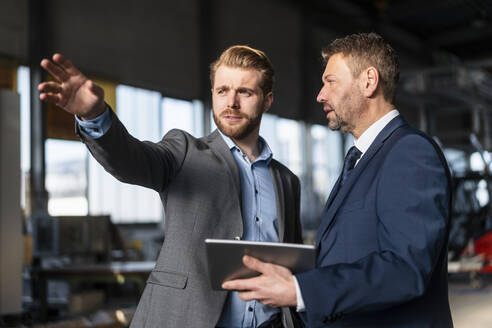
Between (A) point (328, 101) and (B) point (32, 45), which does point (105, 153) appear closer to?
(A) point (328, 101)

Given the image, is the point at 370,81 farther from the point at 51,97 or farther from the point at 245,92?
the point at 51,97

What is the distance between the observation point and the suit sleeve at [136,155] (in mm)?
1388

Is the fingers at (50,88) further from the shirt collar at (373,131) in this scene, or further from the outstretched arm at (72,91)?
the shirt collar at (373,131)

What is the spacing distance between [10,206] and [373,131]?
333 cm

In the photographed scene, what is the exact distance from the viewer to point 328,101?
1.56 m

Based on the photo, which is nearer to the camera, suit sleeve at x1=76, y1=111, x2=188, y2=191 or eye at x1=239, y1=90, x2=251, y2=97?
suit sleeve at x1=76, y1=111, x2=188, y2=191

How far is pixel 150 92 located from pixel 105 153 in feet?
27.7

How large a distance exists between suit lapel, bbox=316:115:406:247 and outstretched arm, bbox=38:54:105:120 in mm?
633

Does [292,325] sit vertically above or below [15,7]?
below

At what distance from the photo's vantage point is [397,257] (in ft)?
3.92

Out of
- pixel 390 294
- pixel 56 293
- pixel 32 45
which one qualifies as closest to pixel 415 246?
pixel 390 294

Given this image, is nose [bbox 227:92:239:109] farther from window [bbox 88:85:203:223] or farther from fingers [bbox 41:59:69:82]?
window [bbox 88:85:203:223]

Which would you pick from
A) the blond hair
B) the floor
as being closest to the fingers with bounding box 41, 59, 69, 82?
the blond hair

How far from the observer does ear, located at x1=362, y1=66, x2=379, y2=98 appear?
4.81 feet
